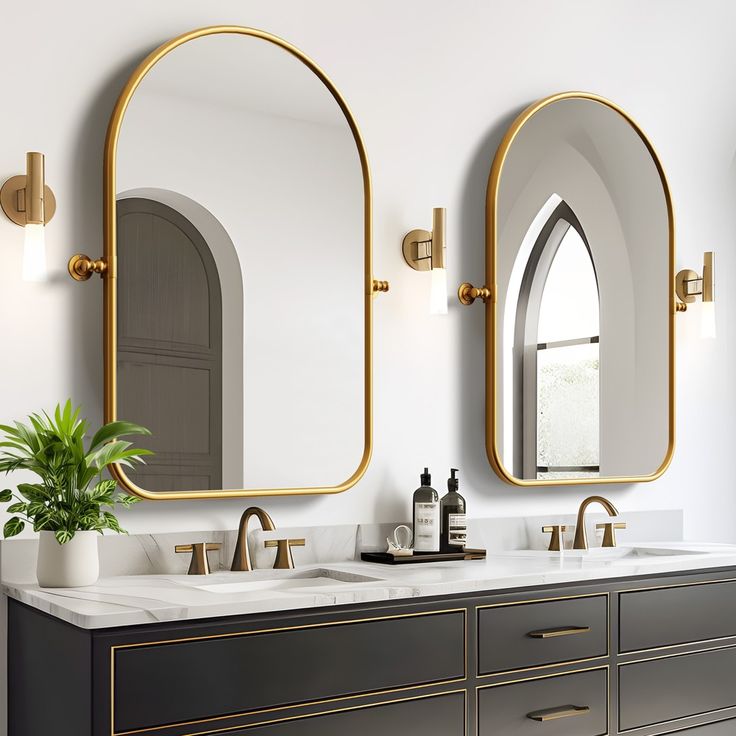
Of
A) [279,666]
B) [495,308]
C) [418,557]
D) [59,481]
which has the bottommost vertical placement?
[279,666]

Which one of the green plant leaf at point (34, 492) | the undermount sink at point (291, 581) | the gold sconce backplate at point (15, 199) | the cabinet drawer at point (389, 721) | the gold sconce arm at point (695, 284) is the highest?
the gold sconce backplate at point (15, 199)

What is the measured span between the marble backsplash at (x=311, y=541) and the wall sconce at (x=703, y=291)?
2.00 feet

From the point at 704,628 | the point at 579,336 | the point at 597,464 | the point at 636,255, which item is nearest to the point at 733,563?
the point at 704,628

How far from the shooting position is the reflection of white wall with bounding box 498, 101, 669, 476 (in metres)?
2.95

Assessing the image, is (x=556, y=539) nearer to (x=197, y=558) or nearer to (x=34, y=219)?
(x=197, y=558)

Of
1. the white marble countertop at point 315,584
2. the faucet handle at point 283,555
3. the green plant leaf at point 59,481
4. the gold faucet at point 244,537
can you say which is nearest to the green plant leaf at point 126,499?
the green plant leaf at point 59,481

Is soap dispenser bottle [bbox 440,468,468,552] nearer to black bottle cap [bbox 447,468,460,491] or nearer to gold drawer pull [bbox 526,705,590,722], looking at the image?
black bottle cap [bbox 447,468,460,491]

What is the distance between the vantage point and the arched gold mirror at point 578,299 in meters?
2.88

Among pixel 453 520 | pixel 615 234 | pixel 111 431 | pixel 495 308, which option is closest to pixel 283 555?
pixel 453 520

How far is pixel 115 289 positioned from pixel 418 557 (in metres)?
0.97

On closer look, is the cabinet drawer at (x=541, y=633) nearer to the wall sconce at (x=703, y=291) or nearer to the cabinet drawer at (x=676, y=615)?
the cabinet drawer at (x=676, y=615)

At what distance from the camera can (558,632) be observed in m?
2.34

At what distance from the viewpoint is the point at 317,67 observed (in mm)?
2576

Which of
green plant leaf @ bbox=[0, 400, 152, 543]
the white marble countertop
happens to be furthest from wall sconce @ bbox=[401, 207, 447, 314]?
green plant leaf @ bbox=[0, 400, 152, 543]
